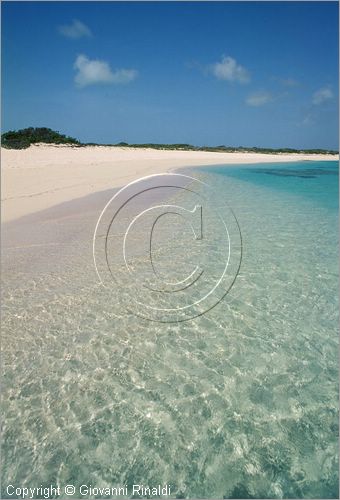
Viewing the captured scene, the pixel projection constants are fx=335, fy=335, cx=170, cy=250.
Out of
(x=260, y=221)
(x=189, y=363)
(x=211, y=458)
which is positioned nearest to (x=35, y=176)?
(x=260, y=221)

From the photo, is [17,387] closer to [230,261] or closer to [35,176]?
[230,261]

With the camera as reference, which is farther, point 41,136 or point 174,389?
point 41,136

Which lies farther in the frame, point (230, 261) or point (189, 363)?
point (230, 261)

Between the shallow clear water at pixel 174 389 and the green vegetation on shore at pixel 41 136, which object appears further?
the green vegetation on shore at pixel 41 136

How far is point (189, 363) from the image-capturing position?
147 inches

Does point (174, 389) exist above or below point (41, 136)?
below

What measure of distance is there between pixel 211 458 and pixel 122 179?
53.1 ft

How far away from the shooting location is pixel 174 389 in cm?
338

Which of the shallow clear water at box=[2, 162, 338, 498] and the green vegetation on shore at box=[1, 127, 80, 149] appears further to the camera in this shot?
the green vegetation on shore at box=[1, 127, 80, 149]

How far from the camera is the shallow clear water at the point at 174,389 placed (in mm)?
2637

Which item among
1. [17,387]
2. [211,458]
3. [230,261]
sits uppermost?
[230,261]

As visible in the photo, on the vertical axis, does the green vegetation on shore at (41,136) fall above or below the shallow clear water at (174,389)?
above

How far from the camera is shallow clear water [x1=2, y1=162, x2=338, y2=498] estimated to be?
2.64 m

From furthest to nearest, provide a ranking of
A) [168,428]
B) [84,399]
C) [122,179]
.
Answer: [122,179], [84,399], [168,428]
